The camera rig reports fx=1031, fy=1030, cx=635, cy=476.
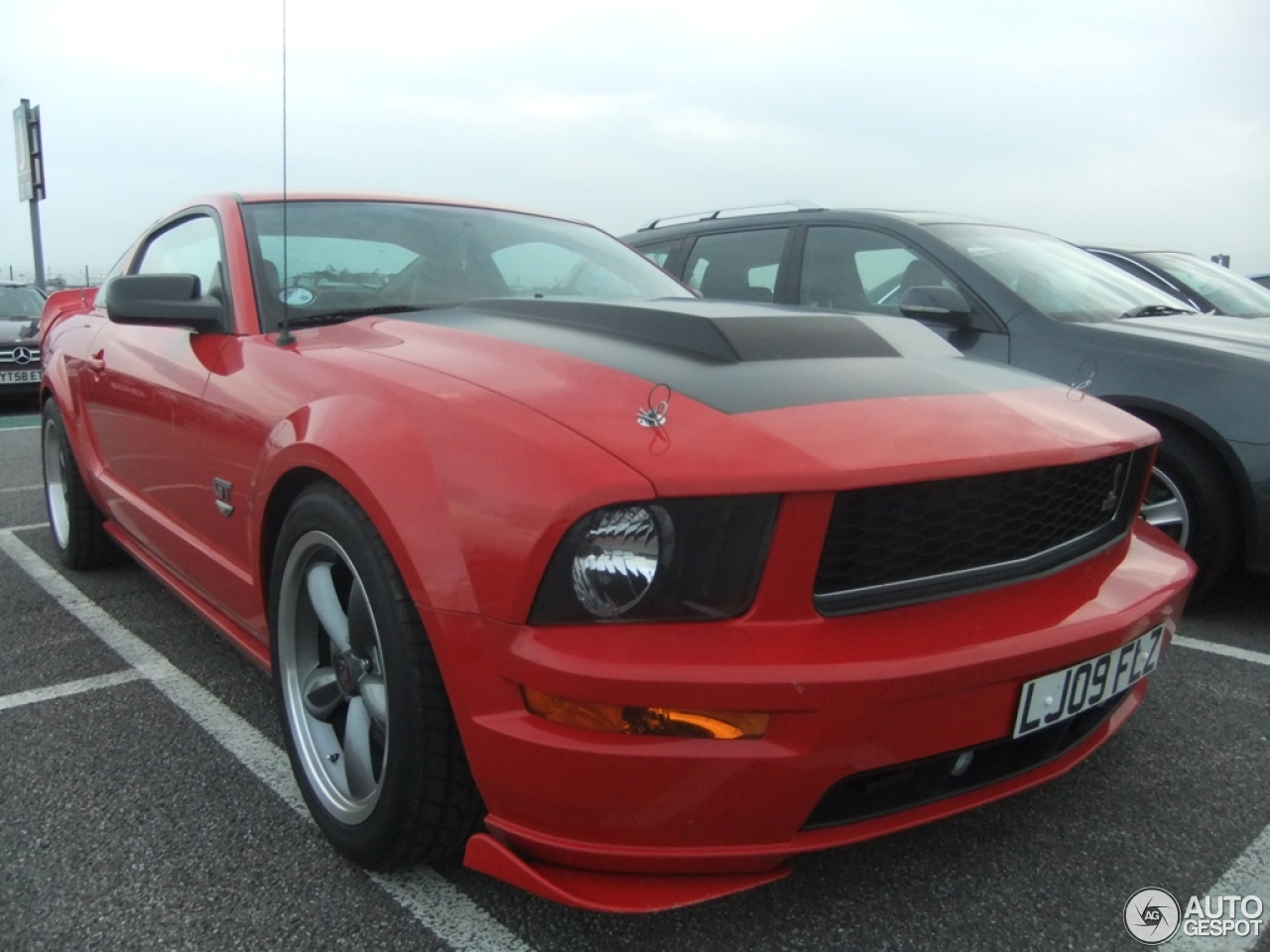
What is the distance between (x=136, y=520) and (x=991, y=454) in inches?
101

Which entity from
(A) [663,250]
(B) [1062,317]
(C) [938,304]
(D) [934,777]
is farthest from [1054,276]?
(D) [934,777]

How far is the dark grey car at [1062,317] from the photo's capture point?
337cm

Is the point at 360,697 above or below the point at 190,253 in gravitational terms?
below

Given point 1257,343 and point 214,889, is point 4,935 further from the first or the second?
point 1257,343

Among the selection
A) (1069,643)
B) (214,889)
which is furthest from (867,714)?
(214,889)

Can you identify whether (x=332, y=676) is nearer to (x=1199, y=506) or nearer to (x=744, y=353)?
(x=744, y=353)

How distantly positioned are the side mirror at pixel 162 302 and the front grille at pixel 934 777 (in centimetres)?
190

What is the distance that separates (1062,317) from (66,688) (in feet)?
11.6

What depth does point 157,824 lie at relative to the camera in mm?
2098

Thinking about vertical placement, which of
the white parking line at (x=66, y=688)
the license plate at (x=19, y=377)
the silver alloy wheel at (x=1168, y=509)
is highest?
the silver alloy wheel at (x=1168, y=509)

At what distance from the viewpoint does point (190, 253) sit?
3.17m

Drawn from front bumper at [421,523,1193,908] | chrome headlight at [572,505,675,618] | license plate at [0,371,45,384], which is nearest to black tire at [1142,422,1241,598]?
front bumper at [421,523,1193,908]

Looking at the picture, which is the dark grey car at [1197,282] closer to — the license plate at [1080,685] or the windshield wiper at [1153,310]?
the windshield wiper at [1153,310]

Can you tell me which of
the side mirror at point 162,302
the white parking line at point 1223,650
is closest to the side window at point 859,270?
the white parking line at point 1223,650
